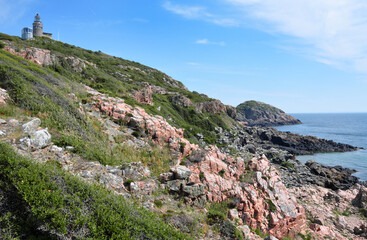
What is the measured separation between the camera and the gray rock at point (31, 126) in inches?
353

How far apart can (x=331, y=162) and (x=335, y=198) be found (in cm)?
2581

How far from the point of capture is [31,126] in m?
9.29

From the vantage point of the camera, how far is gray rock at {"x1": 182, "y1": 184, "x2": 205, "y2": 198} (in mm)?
10235

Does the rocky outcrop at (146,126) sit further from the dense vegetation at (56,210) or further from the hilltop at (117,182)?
the dense vegetation at (56,210)

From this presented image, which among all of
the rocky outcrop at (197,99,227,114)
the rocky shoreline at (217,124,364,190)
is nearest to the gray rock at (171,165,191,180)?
the rocky shoreline at (217,124,364,190)

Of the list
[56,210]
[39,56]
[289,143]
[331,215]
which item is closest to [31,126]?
[56,210]

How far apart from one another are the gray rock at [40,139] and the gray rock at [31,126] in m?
0.36

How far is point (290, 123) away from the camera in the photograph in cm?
14225

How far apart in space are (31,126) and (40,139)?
105 centimetres

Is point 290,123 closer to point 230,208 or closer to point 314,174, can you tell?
point 314,174

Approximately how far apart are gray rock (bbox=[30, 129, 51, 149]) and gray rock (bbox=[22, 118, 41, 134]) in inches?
14.3

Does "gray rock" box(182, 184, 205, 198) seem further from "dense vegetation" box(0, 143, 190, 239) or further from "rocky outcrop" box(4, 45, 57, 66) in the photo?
"rocky outcrop" box(4, 45, 57, 66)

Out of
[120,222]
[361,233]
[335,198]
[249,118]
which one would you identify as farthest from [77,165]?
[249,118]

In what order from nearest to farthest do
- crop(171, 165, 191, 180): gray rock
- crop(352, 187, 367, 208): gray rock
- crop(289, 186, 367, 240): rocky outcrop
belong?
crop(171, 165, 191, 180): gray rock < crop(289, 186, 367, 240): rocky outcrop < crop(352, 187, 367, 208): gray rock
